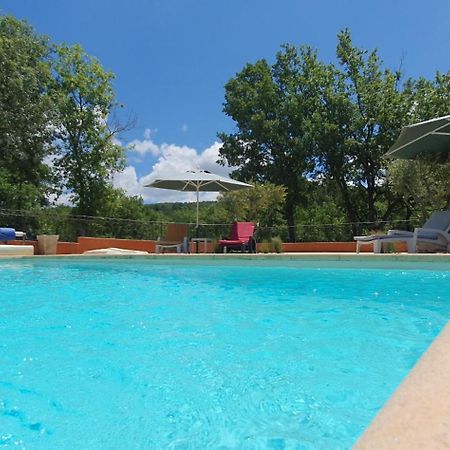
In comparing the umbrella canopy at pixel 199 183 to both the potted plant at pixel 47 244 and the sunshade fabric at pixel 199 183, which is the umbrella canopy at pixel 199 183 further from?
the potted plant at pixel 47 244

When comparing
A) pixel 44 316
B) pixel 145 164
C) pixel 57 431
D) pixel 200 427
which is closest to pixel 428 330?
pixel 200 427

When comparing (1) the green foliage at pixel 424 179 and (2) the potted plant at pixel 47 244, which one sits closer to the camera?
(1) the green foliage at pixel 424 179

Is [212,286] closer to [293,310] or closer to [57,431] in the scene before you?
[293,310]

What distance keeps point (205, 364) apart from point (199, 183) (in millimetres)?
10693

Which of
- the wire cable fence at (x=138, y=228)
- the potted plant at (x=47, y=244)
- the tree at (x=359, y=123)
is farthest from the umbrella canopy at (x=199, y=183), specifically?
the tree at (x=359, y=123)

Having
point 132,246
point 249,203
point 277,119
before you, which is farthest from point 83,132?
point 277,119

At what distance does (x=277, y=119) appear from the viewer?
20609 millimetres

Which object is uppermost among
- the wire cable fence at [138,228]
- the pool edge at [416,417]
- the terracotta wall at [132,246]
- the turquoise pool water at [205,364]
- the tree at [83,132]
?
the tree at [83,132]

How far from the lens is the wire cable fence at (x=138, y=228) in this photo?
1436cm

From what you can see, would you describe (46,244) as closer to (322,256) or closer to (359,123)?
(322,256)

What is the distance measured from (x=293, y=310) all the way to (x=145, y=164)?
27427mm

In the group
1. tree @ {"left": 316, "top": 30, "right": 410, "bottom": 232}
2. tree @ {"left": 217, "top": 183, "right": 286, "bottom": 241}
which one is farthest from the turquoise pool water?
tree @ {"left": 316, "top": 30, "right": 410, "bottom": 232}

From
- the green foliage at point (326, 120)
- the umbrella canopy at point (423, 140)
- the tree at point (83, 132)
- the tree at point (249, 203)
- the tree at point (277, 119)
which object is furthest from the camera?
the tree at point (277, 119)

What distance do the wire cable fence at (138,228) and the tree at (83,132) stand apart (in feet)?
11.8
